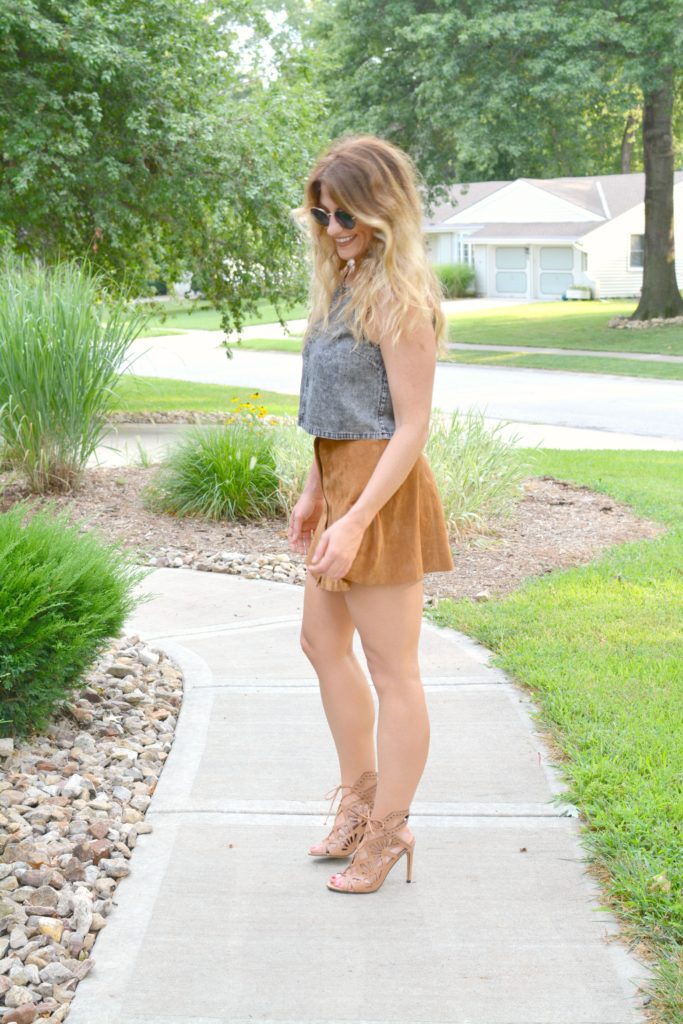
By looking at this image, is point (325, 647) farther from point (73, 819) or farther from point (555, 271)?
point (555, 271)

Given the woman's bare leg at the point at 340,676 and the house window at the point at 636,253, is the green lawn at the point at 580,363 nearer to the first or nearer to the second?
the woman's bare leg at the point at 340,676

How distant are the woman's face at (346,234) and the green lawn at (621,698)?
1.78m

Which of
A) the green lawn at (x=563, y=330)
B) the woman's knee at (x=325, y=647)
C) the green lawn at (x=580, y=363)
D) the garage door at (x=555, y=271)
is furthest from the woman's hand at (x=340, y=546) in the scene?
the garage door at (x=555, y=271)

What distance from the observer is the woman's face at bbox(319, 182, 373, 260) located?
3.02 metres

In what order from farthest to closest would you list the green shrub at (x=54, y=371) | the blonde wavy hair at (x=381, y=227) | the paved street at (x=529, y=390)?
the paved street at (x=529, y=390)
the green shrub at (x=54, y=371)
the blonde wavy hair at (x=381, y=227)

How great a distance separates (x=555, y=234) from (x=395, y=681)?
44618 millimetres

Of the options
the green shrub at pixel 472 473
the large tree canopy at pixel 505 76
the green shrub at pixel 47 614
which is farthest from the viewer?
the large tree canopy at pixel 505 76

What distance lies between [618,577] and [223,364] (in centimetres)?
1945

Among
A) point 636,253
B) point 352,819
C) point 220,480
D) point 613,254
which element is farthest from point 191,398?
point 636,253

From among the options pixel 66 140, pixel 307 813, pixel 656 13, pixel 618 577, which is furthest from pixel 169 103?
pixel 656 13

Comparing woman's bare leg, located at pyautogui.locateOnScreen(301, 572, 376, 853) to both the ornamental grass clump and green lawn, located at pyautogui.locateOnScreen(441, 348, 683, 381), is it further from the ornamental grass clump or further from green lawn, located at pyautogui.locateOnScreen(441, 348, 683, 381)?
green lawn, located at pyautogui.locateOnScreen(441, 348, 683, 381)

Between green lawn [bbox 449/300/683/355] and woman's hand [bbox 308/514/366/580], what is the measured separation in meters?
23.1

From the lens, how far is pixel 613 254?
146 feet

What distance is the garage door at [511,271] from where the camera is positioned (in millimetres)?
47906
